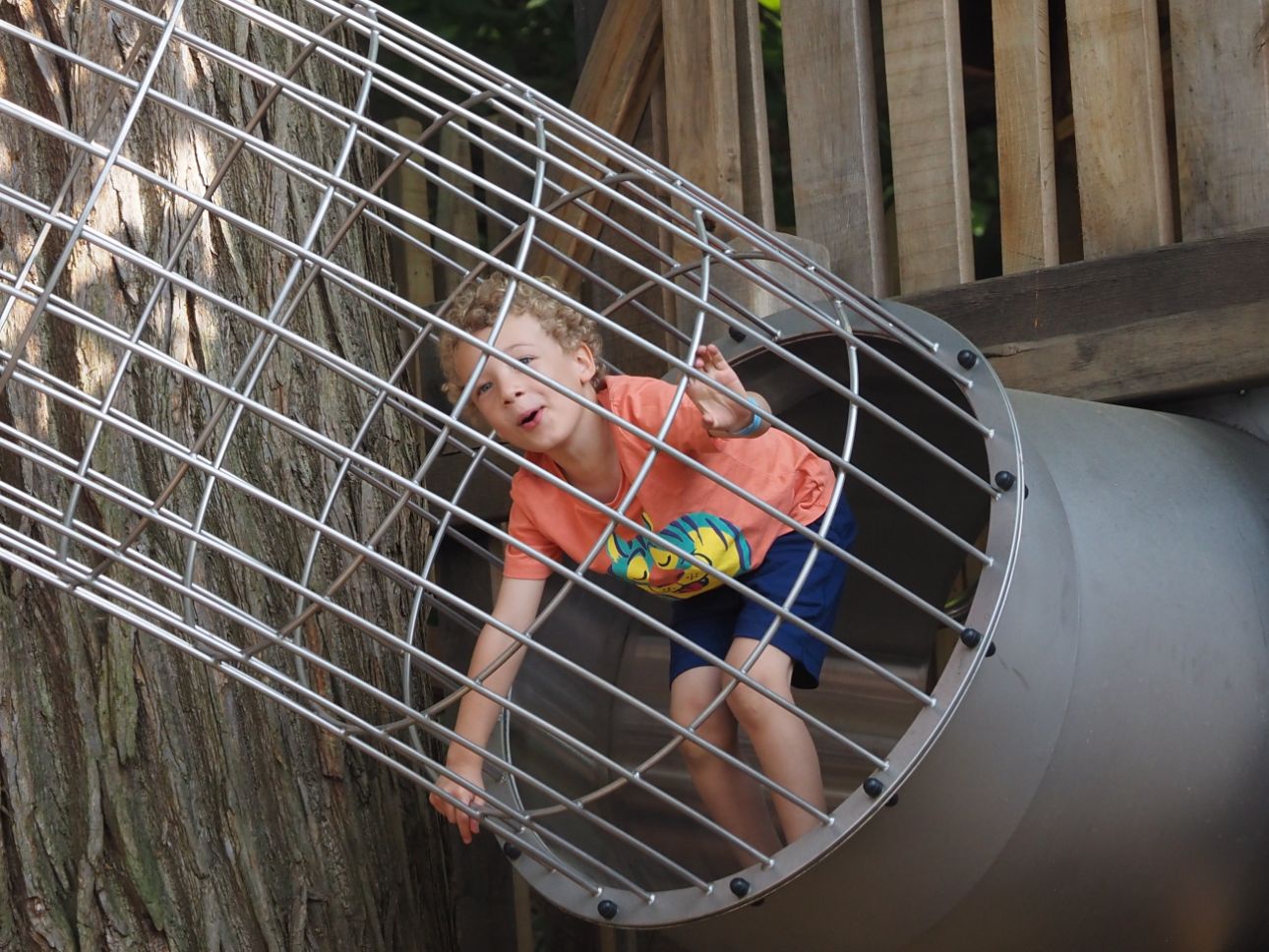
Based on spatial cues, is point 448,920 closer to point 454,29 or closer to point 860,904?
point 860,904

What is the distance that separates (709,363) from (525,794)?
676mm

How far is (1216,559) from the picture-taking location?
1.68 meters

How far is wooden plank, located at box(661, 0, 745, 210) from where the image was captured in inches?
91.9

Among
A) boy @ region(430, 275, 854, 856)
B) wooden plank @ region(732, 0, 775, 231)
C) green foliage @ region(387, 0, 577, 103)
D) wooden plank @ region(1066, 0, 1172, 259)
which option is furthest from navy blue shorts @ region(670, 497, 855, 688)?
green foliage @ region(387, 0, 577, 103)

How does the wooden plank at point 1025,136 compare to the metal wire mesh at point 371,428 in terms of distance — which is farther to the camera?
the wooden plank at point 1025,136

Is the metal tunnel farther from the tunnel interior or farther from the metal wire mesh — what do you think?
the tunnel interior

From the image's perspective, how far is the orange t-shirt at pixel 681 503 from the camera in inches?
68.4

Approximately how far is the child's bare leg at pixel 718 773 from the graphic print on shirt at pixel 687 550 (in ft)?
0.42

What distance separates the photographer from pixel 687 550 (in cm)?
169

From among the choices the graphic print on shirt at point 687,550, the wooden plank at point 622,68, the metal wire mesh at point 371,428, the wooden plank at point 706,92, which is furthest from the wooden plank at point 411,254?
the graphic print on shirt at point 687,550

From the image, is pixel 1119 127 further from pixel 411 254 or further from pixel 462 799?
pixel 411 254

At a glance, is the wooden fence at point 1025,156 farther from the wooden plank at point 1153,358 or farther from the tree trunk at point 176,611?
the tree trunk at point 176,611

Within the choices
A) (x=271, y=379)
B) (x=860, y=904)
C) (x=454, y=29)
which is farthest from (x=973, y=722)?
(x=454, y=29)

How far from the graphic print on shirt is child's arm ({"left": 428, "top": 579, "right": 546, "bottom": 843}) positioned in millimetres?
150
